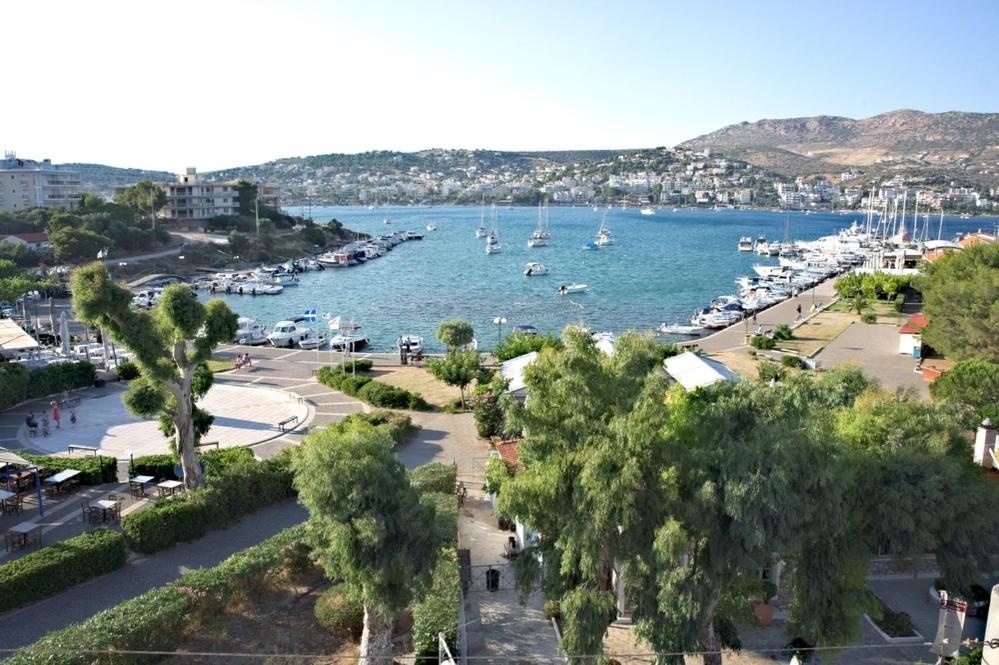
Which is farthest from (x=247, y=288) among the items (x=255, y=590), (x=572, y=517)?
(x=572, y=517)

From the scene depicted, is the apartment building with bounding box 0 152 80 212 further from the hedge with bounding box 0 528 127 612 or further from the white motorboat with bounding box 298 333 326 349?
the hedge with bounding box 0 528 127 612

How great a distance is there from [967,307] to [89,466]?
110 feet

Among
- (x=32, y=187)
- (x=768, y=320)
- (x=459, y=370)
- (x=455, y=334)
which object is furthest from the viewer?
(x=32, y=187)

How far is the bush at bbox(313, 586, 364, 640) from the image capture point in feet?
46.6

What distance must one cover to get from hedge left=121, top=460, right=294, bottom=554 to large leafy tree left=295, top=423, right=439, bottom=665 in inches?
169

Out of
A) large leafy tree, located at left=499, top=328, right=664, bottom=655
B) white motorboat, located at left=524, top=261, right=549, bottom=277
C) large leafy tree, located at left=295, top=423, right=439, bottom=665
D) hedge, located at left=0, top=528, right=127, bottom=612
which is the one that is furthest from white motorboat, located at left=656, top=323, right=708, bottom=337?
large leafy tree, located at left=295, top=423, right=439, bottom=665

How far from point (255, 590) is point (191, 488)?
5.39m

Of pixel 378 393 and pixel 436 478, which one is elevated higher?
pixel 436 478

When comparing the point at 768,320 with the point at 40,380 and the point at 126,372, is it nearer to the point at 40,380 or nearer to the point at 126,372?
the point at 126,372

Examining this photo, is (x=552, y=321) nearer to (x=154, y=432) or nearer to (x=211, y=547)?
(x=154, y=432)

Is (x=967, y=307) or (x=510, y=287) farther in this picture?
(x=510, y=287)

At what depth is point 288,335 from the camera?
4850 centimetres

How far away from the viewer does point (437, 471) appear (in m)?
19.6

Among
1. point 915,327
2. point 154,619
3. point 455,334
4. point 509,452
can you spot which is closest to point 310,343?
point 455,334
